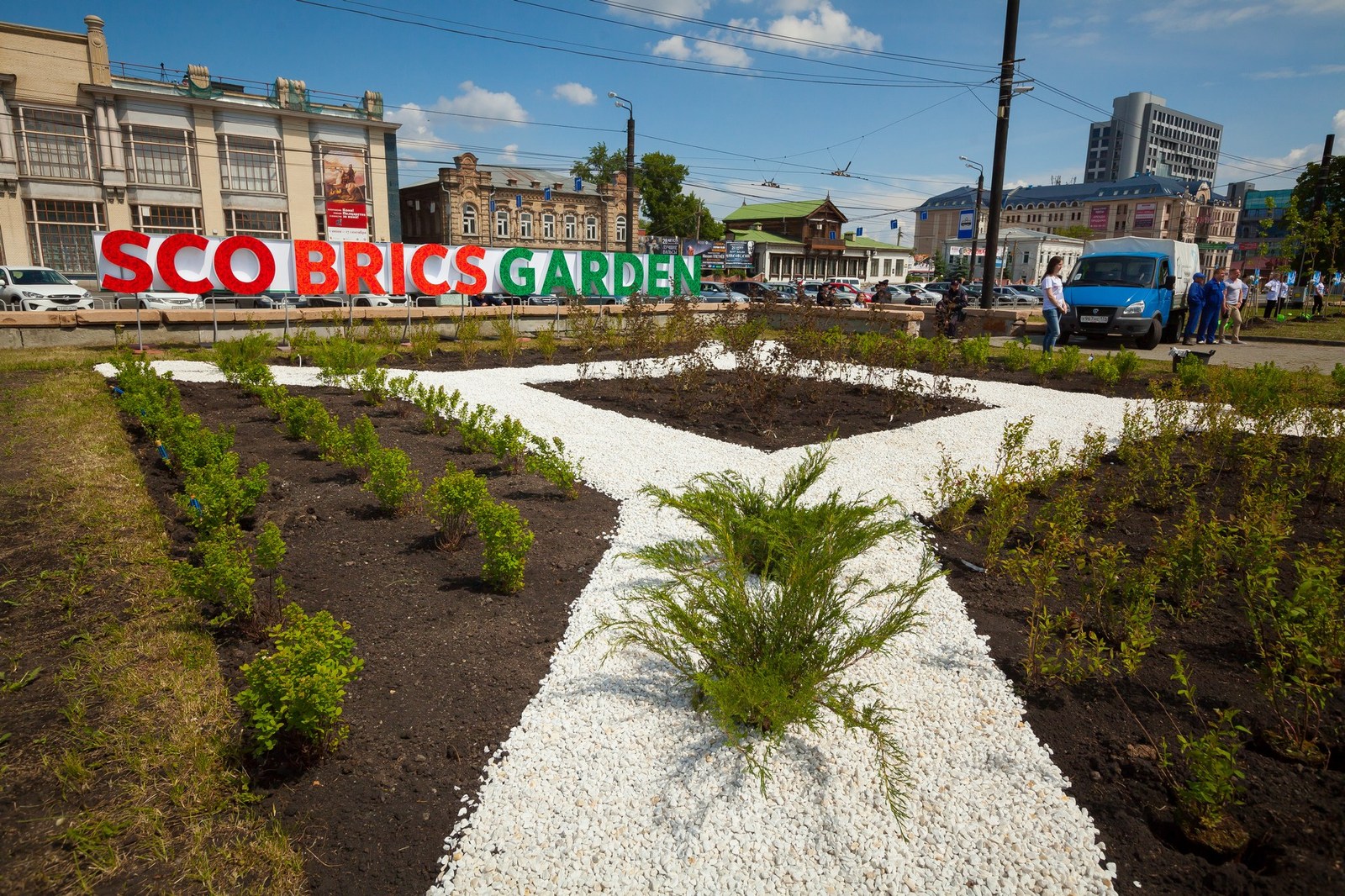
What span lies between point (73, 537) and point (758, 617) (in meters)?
4.29

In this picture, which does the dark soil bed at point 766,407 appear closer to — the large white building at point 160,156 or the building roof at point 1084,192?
the large white building at point 160,156

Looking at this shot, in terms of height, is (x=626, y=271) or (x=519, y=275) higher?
(x=626, y=271)

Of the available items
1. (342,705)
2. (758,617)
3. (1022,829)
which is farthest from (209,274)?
(1022,829)

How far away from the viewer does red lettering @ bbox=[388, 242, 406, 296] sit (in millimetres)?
15438

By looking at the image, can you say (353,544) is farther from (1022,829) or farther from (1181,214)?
(1181,214)

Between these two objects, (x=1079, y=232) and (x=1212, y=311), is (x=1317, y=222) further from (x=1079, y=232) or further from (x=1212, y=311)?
(x=1079, y=232)

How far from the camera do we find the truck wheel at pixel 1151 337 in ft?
55.0

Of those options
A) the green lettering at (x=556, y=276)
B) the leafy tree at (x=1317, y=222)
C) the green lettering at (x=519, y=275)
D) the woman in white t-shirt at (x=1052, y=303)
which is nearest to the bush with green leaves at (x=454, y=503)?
the woman in white t-shirt at (x=1052, y=303)

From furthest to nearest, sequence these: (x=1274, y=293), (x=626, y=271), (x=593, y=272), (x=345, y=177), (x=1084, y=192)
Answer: (x=1084, y=192), (x=345, y=177), (x=1274, y=293), (x=626, y=271), (x=593, y=272)

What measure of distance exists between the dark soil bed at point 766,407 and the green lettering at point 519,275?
22.7 ft

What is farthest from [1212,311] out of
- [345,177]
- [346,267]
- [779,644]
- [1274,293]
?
[345,177]

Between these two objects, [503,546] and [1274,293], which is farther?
[1274,293]

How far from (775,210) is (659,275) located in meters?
65.7

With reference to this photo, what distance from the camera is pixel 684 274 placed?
68.7ft
